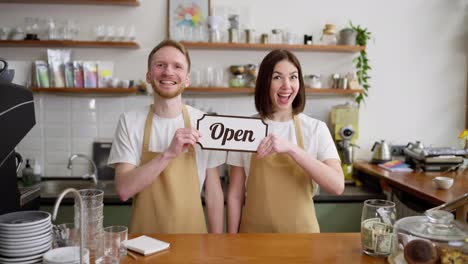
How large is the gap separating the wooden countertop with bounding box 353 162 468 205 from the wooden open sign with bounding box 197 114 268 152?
1402 millimetres

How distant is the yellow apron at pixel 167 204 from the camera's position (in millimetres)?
1901

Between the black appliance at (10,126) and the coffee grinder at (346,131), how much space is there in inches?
105

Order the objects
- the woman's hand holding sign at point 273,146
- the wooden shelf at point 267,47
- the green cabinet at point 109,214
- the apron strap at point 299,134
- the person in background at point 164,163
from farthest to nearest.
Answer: the wooden shelf at point 267,47 → the green cabinet at point 109,214 → the apron strap at point 299,134 → the person in background at point 164,163 → the woman's hand holding sign at point 273,146

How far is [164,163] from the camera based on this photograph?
180 cm

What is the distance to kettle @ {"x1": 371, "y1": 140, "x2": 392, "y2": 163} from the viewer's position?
12.3ft

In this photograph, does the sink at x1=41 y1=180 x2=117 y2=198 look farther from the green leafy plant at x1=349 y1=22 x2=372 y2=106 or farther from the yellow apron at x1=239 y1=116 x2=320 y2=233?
the green leafy plant at x1=349 y1=22 x2=372 y2=106

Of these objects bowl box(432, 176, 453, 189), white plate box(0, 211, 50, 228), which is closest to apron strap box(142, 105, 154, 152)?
white plate box(0, 211, 50, 228)

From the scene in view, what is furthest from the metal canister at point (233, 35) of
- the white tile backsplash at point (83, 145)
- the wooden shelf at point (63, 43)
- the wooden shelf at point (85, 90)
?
the white tile backsplash at point (83, 145)


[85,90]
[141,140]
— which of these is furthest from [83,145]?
[141,140]

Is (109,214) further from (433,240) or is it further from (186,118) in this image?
(433,240)

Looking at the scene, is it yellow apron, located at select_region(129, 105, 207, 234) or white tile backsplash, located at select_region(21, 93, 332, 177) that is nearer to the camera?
yellow apron, located at select_region(129, 105, 207, 234)

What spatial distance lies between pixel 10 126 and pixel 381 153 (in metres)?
3.08

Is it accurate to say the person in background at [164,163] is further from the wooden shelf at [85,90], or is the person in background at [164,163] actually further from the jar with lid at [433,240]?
the wooden shelf at [85,90]

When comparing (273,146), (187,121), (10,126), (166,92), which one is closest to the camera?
(10,126)
